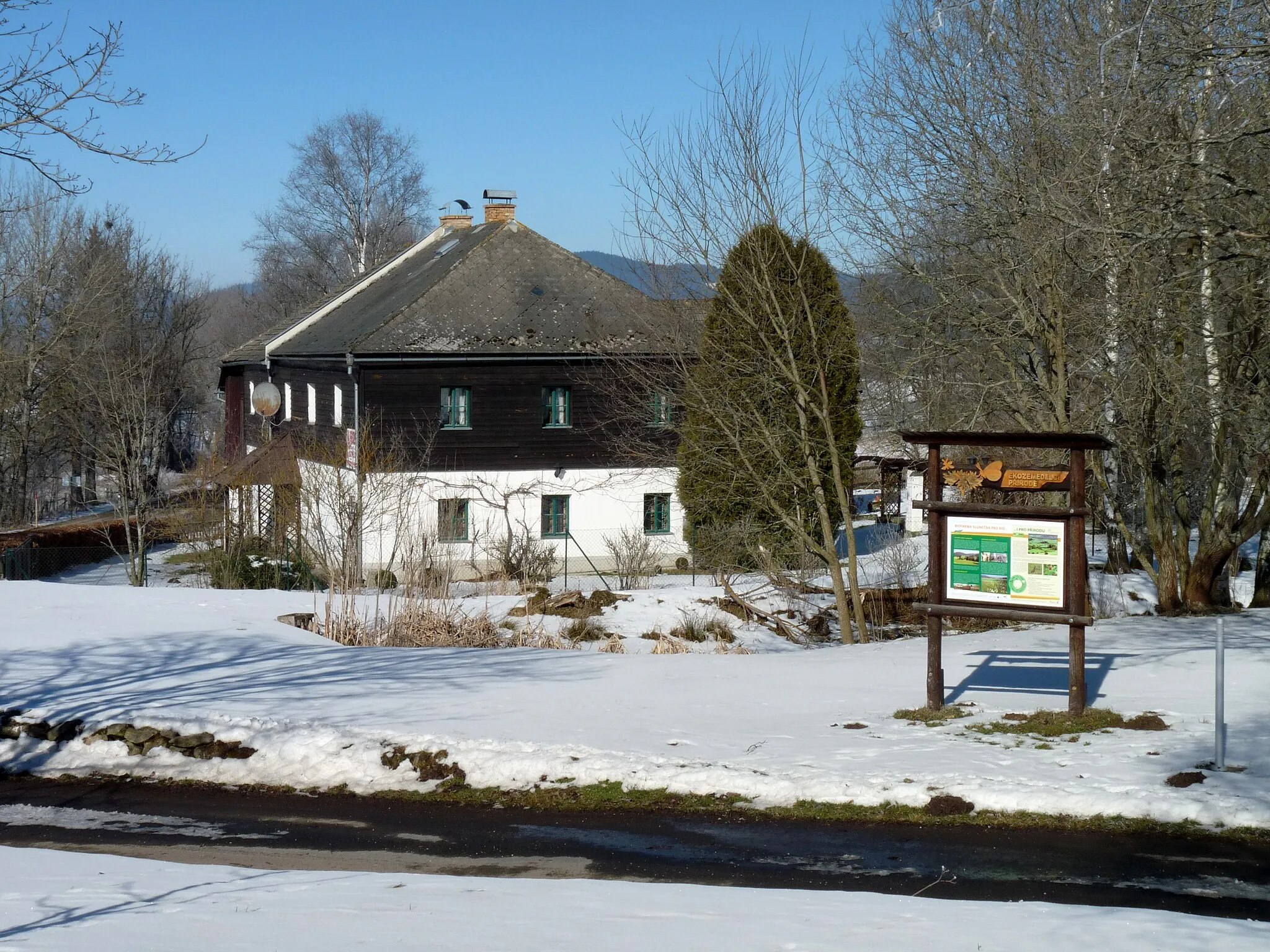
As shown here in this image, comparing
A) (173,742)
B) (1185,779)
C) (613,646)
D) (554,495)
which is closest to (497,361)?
(554,495)

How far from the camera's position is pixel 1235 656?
13219 millimetres

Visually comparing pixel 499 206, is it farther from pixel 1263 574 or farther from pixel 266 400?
pixel 1263 574

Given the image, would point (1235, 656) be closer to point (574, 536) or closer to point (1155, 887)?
point (1155, 887)

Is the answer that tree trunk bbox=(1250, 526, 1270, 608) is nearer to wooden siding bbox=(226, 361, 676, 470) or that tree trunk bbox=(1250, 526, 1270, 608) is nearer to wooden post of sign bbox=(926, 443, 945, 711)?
wooden post of sign bbox=(926, 443, 945, 711)

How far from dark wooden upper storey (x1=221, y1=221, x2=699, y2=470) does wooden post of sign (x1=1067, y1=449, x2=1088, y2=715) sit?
18103 millimetres

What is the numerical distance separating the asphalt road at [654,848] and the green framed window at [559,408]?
75.1ft

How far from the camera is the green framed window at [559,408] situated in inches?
1273

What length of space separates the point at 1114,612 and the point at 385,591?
36.6 feet

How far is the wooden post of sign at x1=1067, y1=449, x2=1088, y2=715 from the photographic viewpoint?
1062 cm

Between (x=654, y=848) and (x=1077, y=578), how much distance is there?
15.1ft

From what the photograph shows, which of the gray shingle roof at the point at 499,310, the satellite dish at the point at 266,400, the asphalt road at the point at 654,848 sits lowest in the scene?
the asphalt road at the point at 654,848

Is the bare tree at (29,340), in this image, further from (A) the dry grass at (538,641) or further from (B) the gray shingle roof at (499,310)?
(A) the dry grass at (538,641)

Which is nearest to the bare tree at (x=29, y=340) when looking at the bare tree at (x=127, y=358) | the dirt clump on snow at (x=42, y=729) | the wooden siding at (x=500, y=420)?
the bare tree at (x=127, y=358)

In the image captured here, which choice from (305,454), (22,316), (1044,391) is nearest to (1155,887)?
(1044,391)
